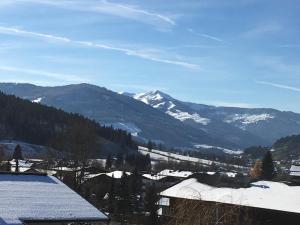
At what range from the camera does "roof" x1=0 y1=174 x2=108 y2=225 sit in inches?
853

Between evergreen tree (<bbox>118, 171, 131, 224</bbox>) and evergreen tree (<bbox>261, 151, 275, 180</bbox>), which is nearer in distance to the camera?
evergreen tree (<bbox>118, 171, 131, 224</bbox>)

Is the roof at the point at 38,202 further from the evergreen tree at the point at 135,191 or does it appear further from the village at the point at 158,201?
the evergreen tree at the point at 135,191

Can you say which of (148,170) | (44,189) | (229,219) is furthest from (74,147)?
(148,170)

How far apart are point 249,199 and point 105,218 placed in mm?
19465

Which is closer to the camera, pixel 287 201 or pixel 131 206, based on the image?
pixel 287 201

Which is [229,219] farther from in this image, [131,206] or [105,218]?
[131,206]

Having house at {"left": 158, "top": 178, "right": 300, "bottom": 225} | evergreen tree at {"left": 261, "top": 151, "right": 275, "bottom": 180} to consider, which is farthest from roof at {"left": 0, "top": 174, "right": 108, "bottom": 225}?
evergreen tree at {"left": 261, "top": 151, "right": 275, "bottom": 180}

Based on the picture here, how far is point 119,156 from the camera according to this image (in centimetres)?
18400

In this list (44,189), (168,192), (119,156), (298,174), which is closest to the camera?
(44,189)

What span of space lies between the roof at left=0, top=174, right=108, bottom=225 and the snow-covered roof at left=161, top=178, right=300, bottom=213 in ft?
45.8

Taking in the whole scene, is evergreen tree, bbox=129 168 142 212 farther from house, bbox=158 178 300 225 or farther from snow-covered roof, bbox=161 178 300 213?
house, bbox=158 178 300 225

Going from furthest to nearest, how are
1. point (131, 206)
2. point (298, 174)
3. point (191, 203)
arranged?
point (298, 174) < point (131, 206) < point (191, 203)

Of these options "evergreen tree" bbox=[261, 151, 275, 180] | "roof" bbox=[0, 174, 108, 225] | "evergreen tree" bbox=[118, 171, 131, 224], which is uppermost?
"roof" bbox=[0, 174, 108, 225]

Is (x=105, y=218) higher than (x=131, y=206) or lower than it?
higher
